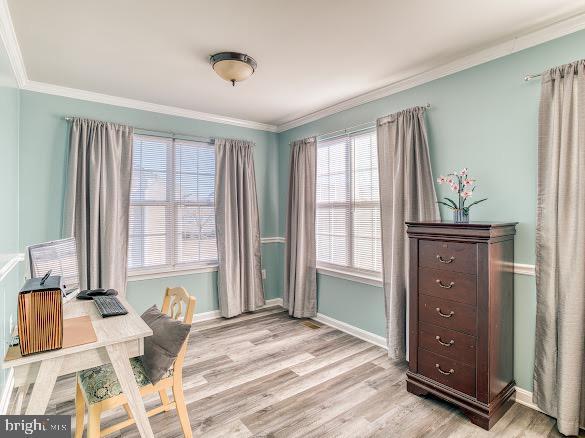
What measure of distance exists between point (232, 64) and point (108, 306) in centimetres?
191

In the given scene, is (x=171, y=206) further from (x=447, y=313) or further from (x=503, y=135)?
(x=503, y=135)

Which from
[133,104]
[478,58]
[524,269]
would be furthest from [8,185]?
[524,269]

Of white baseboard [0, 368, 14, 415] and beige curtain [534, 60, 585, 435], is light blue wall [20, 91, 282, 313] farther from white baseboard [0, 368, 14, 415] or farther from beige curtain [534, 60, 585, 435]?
beige curtain [534, 60, 585, 435]

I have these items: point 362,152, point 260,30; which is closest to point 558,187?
point 362,152

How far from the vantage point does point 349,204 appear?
3570mm

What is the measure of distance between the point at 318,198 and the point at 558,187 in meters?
2.40

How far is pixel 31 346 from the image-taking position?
130 cm

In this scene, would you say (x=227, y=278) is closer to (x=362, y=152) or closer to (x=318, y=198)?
(x=318, y=198)

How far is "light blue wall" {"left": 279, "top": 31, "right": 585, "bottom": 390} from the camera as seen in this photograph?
2180mm

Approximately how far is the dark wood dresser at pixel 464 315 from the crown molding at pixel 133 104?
284 centimetres

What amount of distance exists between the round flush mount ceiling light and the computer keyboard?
185cm

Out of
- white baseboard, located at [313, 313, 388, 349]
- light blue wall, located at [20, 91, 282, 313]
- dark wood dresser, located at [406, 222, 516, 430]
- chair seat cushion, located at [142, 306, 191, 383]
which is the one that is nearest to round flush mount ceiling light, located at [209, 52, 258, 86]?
light blue wall, located at [20, 91, 282, 313]

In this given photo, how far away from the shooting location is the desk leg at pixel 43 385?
1.31 metres

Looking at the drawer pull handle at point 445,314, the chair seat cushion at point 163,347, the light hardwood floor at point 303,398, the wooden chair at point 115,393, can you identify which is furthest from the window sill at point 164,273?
the drawer pull handle at point 445,314
